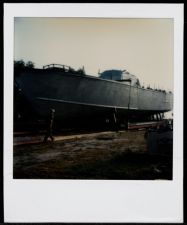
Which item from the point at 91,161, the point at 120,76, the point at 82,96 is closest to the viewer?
the point at 91,161

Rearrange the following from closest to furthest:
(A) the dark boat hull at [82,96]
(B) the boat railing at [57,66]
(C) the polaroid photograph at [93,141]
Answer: (C) the polaroid photograph at [93,141] → (B) the boat railing at [57,66] → (A) the dark boat hull at [82,96]

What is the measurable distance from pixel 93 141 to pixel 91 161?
239 millimetres

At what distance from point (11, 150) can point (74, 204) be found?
32.0 inches

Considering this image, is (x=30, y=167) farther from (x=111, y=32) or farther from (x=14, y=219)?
(x=111, y=32)

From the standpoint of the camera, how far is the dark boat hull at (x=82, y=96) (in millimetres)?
2943

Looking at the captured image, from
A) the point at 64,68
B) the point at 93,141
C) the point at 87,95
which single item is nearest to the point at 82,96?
the point at 87,95

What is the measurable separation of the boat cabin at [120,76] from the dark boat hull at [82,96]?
7 centimetres

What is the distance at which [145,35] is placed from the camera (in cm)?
276

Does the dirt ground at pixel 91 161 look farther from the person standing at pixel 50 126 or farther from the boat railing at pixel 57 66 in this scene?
the boat railing at pixel 57 66

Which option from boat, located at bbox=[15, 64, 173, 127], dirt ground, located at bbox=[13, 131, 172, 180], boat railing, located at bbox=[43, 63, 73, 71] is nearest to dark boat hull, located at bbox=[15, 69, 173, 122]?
boat, located at bbox=[15, 64, 173, 127]

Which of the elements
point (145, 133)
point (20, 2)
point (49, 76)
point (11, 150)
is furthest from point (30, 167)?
point (20, 2)

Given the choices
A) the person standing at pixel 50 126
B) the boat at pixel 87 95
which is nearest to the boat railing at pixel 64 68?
the boat at pixel 87 95

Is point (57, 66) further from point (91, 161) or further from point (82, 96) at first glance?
point (91, 161)

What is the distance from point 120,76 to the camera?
9.50 ft
